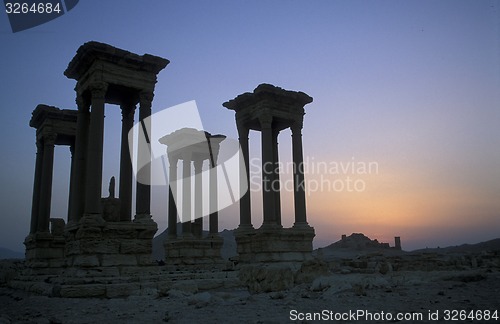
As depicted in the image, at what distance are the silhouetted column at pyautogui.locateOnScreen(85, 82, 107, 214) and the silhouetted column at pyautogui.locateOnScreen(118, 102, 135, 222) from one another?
1579mm

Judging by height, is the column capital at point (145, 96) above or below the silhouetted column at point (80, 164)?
above

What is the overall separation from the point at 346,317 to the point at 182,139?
23.5 metres

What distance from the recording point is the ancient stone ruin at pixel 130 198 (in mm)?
15555

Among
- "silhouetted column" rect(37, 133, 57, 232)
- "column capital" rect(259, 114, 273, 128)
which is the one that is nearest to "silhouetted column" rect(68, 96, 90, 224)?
"silhouetted column" rect(37, 133, 57, 232)

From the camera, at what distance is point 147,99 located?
18.6 m

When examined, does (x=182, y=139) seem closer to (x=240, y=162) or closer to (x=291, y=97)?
(x=240, y=162)

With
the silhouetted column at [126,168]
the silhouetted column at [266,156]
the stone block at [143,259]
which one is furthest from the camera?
the silhouetted column at [266,156]

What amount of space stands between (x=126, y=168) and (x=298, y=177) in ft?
36.6

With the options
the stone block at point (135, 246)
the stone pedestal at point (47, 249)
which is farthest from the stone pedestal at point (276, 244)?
the stone pedestal at point (47, 249)

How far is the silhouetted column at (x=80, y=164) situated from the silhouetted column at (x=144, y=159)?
102 inches

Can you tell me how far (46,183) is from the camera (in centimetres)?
2473

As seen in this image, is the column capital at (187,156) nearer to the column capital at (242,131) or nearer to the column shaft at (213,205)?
the column shaft at (213,205)

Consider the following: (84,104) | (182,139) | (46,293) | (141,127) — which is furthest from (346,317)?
(182,139)

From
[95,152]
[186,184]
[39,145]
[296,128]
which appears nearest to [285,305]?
[95,152]
